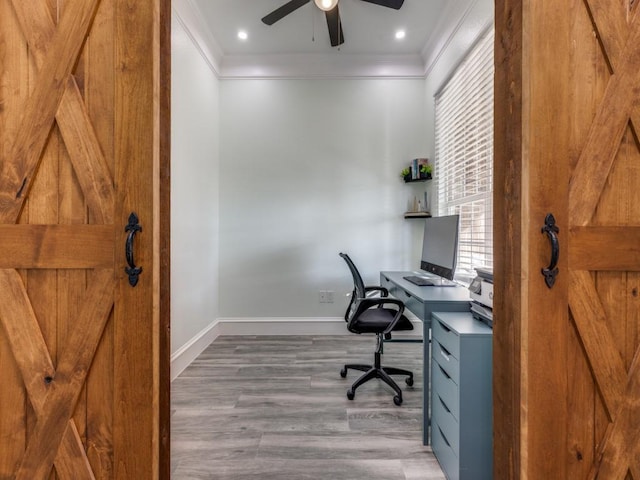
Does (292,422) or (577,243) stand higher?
(577,243)

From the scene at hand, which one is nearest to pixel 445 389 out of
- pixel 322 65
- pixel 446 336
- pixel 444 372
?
pixel 444 372

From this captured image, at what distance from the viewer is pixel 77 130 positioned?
36.5 inches

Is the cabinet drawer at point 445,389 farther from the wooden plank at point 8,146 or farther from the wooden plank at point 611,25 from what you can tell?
the wooden plank at point 8,146

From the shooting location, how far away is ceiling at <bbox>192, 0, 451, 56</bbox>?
275 cm

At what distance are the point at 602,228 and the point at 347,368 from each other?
2.02 meters

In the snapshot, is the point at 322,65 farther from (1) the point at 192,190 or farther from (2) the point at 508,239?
(2) the point at 508,239

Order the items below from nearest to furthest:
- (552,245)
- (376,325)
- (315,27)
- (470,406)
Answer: (552,245) → (470,406) → (376,325) → (315,27)

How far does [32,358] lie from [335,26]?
302cm

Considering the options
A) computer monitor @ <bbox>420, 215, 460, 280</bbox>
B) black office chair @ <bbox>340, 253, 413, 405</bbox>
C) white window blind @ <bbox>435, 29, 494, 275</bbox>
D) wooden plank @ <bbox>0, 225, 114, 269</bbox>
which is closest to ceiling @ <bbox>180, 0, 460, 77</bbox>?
white window blind @ <bbox>435, 29, 494, 275</bbox>

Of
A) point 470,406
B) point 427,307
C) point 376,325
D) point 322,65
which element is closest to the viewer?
point 470,406

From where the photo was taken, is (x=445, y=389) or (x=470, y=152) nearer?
(x=445, y=389)

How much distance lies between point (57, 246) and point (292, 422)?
159cm

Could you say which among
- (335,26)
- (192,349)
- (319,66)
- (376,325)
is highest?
(319,66)

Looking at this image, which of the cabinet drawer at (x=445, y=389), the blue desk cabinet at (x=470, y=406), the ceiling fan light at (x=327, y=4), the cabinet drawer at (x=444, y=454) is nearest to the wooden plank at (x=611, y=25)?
the blue desk cabinet at (x=470, y=406)
